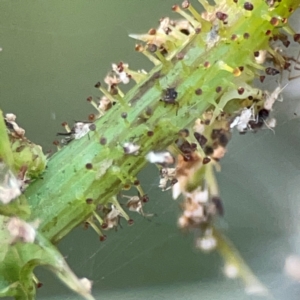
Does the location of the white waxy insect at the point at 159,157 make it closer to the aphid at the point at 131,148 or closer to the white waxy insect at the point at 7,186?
the aphid at the point at 131,148

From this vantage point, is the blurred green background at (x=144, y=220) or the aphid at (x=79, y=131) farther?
the blurred green background at (x=144, y=220)

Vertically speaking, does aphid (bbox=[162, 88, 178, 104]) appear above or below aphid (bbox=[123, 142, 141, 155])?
above

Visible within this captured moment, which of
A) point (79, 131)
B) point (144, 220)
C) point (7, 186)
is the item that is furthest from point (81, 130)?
point (144, 220)

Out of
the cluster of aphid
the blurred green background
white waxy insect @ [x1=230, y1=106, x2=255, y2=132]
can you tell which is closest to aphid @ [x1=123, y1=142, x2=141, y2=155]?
the cluster of aphid

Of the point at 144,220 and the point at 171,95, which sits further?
the point at 144,220

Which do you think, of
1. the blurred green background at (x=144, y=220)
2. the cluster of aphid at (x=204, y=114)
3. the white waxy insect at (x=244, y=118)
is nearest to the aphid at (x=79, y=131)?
the cluster of aphid at (x=204, y=114)

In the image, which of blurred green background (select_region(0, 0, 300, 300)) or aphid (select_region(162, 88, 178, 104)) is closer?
aphid (select_region(162, 88, 178, 104))

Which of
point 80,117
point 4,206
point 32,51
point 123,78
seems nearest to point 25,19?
point 32,51

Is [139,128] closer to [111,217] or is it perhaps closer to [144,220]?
[111,217]

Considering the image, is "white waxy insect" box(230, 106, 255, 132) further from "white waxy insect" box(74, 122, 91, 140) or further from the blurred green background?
the blurred green background
